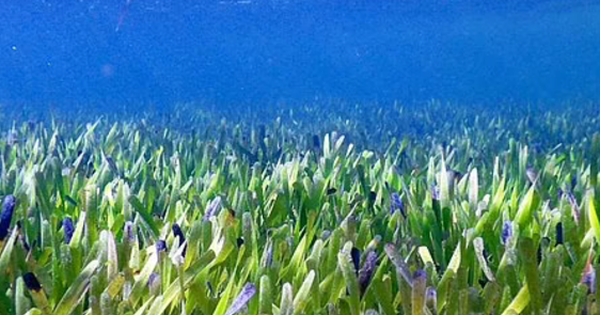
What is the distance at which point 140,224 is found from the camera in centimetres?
234

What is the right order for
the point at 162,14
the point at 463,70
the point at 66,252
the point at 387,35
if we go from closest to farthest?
the point at 66,252 → the point at 162,14 → the point at 387,35 → the point at 463,70

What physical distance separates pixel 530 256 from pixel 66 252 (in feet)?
3.84

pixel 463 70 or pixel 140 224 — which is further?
pixel 463 70

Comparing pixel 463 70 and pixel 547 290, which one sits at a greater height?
pixel 463 70

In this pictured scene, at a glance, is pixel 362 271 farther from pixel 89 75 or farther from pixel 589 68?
pixel 589 68

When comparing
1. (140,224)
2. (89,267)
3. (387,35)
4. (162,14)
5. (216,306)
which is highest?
(387,35)

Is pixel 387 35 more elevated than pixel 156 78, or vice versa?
pixel 156 78

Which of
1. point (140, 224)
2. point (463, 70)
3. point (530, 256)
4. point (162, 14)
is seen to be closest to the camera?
point (530, 256)

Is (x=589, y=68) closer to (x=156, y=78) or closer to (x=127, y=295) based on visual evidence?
(x=156, y=78)

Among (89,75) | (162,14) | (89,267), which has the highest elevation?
(89,75)

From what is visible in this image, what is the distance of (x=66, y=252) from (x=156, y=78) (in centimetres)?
15704

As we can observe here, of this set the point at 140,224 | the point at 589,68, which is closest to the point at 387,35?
the point at 140,224

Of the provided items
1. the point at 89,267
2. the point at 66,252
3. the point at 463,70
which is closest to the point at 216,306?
the point at 89,267

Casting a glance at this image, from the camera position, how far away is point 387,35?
55.2 meters
